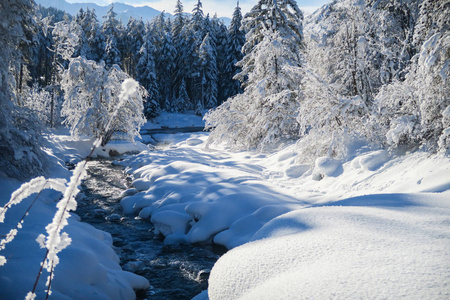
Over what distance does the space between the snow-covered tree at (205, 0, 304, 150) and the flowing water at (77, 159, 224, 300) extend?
7.05 m

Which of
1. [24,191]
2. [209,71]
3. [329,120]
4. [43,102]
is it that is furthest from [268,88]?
[209,71]

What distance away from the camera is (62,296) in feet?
9.36

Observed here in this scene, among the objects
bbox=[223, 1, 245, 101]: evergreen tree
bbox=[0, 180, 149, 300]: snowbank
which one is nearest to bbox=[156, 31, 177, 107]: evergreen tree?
bbox=[223, 1, 245, 101]: evergreen tree

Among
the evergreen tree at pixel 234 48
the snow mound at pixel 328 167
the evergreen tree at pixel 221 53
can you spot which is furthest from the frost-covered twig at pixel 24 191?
the evergreen tree at pixel 221 53

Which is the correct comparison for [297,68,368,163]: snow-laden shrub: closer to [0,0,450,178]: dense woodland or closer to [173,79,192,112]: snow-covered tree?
[0,0,450,178]: dense woodland

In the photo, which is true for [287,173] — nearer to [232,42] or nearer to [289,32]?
[289,32]

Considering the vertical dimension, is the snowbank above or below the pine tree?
below

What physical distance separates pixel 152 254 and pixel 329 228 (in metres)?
3.80

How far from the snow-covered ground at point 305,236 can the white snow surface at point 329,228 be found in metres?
0.01

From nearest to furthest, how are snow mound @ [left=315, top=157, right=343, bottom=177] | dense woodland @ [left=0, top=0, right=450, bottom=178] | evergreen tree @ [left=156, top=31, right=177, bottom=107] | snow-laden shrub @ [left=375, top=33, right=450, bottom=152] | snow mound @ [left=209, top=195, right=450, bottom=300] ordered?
snow mound @ [left=209, top=195, right=450, bottom=300], snow-laden shrub @ [left=375, top=33, right=450, bottom=152], dense woodland @ [left=0, top=0, right=450, bottom=178], snow mound @ [left=315, top=157, right=343, bottom=177], evergreen tree @ [left=156, top=31, right=177, bottom=107]

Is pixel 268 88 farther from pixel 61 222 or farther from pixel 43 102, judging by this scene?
pixel 43 102

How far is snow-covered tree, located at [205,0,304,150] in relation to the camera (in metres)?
13.0

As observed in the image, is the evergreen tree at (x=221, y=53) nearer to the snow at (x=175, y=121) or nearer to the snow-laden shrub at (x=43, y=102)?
the snow at (x=175, y=121)

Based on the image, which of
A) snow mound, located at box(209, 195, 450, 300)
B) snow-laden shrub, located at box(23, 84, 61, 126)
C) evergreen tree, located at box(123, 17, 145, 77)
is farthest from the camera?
evergreen tree, located at box(123, 17, 145, 77)
